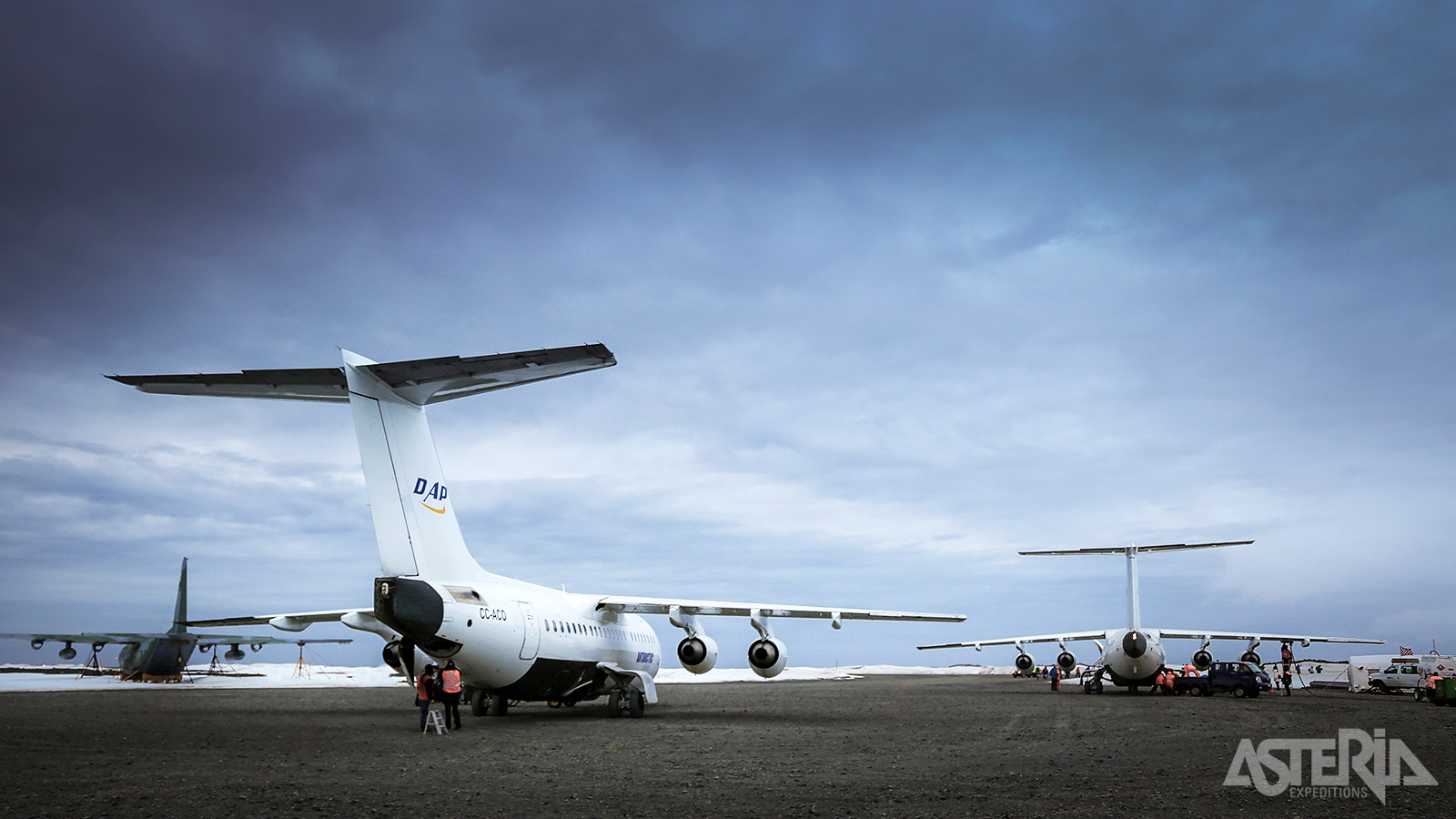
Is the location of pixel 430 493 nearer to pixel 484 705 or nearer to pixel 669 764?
pixel 669 764

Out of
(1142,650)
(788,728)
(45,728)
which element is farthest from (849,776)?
(1142,650)

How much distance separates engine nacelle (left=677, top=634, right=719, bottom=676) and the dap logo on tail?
7.52 m

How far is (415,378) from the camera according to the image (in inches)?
581

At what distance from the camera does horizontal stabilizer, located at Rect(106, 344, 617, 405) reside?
12.9 meters

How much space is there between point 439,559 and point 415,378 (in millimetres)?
3291

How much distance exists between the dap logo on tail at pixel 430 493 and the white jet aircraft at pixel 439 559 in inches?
1.2

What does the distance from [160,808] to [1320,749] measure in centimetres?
1448

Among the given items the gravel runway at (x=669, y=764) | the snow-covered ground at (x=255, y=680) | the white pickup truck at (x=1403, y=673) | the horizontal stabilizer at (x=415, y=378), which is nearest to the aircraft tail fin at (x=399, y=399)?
the horizontal stabilizer at (x=415, y=378)

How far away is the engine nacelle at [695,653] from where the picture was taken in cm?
2155

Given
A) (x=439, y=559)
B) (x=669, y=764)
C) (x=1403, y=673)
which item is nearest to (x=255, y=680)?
(x=439, y=559)

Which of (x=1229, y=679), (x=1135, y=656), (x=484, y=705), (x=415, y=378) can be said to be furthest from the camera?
(x=1229, y=679)

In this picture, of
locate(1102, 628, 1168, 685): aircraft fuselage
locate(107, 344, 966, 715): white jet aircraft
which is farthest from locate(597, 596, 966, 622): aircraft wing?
locate(1102, 628, 1168, 685): aircraft fuselage

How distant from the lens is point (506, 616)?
1717 centimetres

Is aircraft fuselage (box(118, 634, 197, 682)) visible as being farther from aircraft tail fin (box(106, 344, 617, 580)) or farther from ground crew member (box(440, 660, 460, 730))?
aircraft tail fin (box(106, 344, 617, 580))
